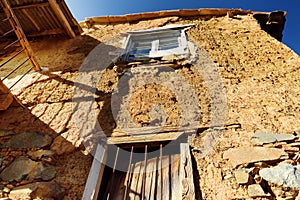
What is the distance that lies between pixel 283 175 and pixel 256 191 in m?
0.26

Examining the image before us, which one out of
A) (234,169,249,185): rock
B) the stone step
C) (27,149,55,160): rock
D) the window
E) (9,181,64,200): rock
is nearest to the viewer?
(234,169,249,185): rock

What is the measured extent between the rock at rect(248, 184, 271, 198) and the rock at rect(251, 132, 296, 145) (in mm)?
477

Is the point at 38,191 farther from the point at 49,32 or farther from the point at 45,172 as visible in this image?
the point at 49,32

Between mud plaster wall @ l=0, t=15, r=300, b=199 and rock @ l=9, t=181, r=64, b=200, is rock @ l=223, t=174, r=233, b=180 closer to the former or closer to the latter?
mud plaster wall @ l=0, t=15, r=300, b=199

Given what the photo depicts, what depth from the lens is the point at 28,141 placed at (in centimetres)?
269

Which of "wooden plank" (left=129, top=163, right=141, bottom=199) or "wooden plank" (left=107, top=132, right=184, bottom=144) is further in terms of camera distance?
"wooden plank" (left=107, top=132, right=184, bottom=144)

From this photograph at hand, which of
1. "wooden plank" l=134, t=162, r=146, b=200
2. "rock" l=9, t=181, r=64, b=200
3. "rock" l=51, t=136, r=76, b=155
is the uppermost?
"rock" l=51, t=136, r=76, b=155

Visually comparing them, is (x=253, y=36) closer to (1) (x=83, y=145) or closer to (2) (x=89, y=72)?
(2) (x=89, y=72)

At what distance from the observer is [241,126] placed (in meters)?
2.54

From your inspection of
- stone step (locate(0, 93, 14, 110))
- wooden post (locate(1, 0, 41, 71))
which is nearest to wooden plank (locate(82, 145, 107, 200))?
stone step (locate(0, 93, 14, 110))

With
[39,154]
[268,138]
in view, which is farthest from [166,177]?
[39,154]

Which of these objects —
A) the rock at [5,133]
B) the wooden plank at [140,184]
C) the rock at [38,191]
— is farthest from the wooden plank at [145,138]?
the rock at [5,133]

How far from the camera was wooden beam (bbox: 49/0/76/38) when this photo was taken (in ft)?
14.3

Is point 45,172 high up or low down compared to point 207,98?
down
